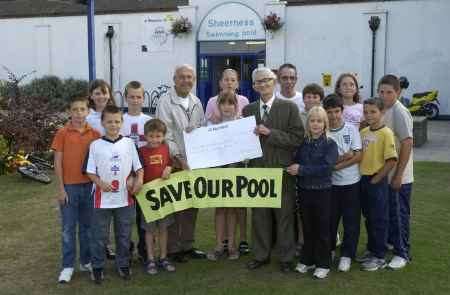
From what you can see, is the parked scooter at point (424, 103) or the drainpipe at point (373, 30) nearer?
the parked scooter at point (424, 103)

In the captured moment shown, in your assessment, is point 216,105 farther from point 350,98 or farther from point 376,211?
point 376,211

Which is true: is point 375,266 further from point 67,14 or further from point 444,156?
point 67,14

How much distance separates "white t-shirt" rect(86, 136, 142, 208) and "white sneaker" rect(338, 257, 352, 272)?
2.18 metres

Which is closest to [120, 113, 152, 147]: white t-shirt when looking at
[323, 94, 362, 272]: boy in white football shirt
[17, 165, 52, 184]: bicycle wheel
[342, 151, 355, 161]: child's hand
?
[323, 94, 362, 272]: boy in white football shirt

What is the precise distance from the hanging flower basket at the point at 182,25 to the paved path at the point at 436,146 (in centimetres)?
1023

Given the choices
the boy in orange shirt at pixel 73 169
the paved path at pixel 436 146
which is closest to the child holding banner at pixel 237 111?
the boy in orange shirt at pixel 73 169

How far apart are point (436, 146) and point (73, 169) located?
1127 cm

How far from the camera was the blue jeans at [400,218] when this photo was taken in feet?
17.5

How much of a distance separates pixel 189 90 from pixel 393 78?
2.02 metres

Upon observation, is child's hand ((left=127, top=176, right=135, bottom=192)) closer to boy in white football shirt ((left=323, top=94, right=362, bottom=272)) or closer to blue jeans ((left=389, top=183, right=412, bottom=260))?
boy in white football shirt ((left=323, top=94, right=362, bottom=272))

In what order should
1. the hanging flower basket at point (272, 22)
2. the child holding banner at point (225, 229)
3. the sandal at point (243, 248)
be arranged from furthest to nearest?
1. the hanging flower basket at point (272, 22)
2. the sandal at point (243, 248)
3. the child holding banner at point (225, 229)

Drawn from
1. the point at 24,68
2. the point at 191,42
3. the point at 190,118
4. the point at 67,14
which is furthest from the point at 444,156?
the point at 24,68

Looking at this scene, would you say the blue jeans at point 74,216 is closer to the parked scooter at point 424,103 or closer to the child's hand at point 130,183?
the child's hand at point 130,183

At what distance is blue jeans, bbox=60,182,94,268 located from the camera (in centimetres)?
494
